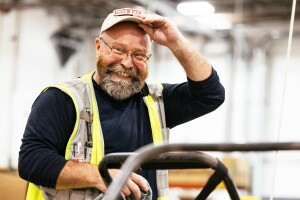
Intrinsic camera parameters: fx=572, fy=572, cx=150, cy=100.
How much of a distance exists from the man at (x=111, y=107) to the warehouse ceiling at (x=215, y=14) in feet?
25.3

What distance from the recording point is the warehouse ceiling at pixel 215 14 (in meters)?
10.9

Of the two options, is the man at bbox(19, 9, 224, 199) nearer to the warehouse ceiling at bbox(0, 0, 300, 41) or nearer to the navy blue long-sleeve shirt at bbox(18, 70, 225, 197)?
the navy blue long-sleeve shirt at bbox(18, 70, 225, 197)

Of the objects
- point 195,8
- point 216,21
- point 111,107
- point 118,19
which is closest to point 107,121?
point 111,107

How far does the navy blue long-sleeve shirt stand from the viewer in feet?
6.88

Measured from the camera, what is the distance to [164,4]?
396 inches

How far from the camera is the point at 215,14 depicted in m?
11.5

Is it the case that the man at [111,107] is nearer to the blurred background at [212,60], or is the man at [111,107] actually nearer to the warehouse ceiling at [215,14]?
the warehouse ceiling at [215,14]

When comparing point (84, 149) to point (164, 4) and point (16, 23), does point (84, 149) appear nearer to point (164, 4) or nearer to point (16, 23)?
point (164, 4)

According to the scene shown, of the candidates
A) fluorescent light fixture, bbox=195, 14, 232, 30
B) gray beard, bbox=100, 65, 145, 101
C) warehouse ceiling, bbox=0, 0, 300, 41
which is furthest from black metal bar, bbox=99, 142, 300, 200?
fluorescent light fixture, bbox=195, 14, 232, 30

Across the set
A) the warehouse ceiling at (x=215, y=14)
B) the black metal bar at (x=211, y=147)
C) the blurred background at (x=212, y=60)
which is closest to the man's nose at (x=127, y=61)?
the black metal bar at (x=211, y=147)

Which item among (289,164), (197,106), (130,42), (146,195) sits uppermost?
(130,42)

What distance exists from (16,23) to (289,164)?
6280 mm

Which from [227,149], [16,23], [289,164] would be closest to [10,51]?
[16,23]

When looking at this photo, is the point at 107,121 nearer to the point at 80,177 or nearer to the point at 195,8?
the point at 80,177
